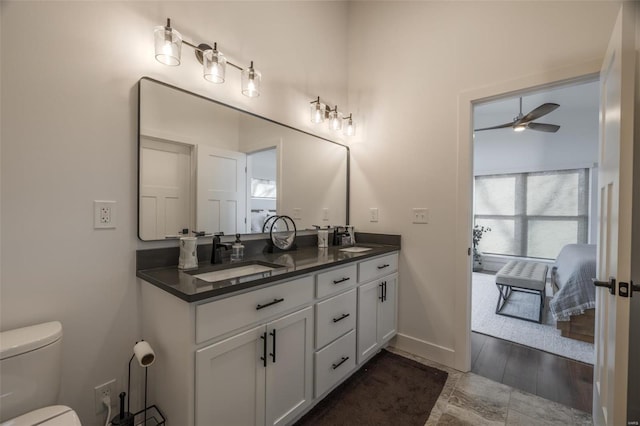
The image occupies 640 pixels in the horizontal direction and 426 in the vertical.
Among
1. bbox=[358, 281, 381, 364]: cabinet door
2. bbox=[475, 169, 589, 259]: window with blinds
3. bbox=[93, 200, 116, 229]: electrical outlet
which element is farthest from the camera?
bbox=[475, 169, 589, 259]: window with blinds

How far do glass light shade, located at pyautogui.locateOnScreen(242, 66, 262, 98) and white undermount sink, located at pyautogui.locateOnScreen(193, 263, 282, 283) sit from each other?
109 centimetres

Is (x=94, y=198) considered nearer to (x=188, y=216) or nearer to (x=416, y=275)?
(x=188, y=216)

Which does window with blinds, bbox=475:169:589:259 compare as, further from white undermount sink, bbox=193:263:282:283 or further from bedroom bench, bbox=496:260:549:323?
white undermount sink, bbox=193:263:282:283

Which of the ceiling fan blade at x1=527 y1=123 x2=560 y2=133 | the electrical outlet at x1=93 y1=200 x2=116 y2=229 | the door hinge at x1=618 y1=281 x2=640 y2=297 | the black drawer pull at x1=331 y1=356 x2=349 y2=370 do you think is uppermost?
the ceiling fan blade at x1=527 y1=123 x2=560 y2=133

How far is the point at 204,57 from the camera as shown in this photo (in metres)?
1.52

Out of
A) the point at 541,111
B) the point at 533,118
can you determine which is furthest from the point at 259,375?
the point at 533,118

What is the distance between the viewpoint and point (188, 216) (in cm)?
157

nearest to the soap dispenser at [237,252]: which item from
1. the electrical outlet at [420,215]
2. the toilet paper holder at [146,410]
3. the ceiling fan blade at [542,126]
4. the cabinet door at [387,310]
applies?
the toilet paper holder at [146,410]

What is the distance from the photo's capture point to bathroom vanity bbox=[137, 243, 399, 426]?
1083 mm

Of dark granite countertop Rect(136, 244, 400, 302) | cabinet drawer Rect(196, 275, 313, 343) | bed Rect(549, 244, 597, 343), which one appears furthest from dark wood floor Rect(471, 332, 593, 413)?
cabinet drawer Rect(196, 275, 313, 343)

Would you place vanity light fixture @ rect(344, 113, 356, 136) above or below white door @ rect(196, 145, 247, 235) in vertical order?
above

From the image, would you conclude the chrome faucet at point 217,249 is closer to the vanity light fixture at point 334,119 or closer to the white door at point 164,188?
the white door at point 164,188

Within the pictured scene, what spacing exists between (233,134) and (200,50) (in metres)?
0.48

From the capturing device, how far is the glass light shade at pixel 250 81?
1.73 m
